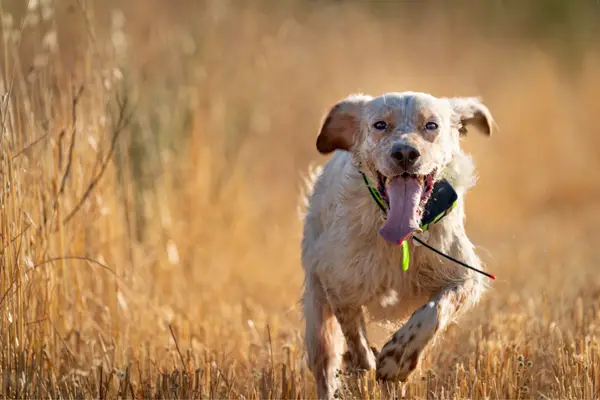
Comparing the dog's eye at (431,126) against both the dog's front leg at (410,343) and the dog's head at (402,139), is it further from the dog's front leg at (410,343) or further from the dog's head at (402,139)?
the dog's front leg at (410,343)

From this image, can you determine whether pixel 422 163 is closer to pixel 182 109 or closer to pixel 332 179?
pixel 332 179

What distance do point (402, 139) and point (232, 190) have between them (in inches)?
149

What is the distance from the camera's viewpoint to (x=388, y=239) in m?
4.04

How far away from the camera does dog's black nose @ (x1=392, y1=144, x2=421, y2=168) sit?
4.02 meters

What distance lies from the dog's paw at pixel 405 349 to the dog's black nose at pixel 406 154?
0.62 meters

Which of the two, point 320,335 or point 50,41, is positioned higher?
point 50,41

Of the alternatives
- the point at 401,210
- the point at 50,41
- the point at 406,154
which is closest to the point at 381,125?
the point at 406,154

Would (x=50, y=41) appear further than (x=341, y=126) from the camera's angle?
Yes

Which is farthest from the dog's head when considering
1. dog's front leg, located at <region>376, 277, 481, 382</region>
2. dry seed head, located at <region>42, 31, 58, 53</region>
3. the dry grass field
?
dry seed head, located at <region>42, 31, 58, 53</region>

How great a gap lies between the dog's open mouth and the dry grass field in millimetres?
631

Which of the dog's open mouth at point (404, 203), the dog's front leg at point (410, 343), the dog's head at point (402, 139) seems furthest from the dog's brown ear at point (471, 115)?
the dog's front leg at point (410, 343)

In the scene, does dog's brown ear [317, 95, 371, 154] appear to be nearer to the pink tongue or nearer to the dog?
the dog

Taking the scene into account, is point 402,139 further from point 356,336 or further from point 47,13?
point 47,13

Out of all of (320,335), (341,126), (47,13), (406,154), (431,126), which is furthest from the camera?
(320,335)
